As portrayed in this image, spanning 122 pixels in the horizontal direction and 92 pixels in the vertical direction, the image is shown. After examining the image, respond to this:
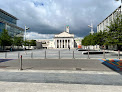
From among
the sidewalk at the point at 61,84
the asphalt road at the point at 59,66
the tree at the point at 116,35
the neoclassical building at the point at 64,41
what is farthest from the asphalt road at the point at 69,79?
the neoclassical building at the point at 64,41

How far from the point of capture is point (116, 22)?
19.8m

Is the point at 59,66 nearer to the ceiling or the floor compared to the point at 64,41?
nearer to the floor

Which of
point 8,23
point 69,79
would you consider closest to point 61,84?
point 69,79

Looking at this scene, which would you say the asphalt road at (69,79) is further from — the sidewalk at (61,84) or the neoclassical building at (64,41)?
the neoclassical building at (64,41)

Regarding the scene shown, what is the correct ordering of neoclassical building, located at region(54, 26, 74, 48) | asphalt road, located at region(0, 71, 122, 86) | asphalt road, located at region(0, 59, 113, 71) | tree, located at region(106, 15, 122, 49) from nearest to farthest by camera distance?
asphalt road, located at region(0, 71, 122, 86), asphalt road, located at region(0, 59, 113, 71), tree, located at region(106, 15, 122, 49), neoclassical building, located at region(54, 26, 74, 48)

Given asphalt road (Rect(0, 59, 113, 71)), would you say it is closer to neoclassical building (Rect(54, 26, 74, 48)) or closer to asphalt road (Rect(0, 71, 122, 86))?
asphalt road (Rect(0, 71, 122, 86))

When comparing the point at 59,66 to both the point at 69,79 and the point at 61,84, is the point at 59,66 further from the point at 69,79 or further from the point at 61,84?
the point at 61,84

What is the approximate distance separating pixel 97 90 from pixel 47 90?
2.06 meters

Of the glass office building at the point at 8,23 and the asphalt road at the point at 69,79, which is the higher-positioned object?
the glass office building at the point at 8,23

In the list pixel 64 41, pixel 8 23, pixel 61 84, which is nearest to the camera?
pixel 61 84

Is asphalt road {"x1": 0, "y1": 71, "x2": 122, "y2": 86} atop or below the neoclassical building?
below

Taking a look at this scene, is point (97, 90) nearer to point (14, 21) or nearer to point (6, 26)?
point (6, 26)

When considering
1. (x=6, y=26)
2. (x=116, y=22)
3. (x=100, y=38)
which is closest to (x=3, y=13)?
(x=6, y=26)

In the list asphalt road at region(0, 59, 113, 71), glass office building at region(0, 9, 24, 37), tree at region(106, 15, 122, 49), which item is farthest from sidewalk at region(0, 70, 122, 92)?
glass office building at region(0, 9, 24, 37)
